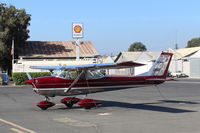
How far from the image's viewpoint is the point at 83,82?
16422 mm

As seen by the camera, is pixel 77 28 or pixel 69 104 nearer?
pixel 69 104

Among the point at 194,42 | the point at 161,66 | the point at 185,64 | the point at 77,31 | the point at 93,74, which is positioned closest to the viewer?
the point at 93,74

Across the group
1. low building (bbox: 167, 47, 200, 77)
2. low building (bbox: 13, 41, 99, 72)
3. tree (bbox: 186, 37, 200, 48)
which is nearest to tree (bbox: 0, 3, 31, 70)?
low building (bbox: 13, 41, 99, 72)

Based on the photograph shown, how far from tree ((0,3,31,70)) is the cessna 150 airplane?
109ft

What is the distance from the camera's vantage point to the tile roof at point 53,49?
54188 millimetres

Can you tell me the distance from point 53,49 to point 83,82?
4074 cm

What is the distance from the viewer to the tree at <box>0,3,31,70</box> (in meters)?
49.1

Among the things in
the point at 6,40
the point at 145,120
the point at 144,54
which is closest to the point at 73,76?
the point at 145,120

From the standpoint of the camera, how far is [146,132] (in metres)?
9.62

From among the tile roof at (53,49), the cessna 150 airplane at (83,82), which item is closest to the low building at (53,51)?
the tile roof at (53,49)

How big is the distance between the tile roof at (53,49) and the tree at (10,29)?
2.26 metres

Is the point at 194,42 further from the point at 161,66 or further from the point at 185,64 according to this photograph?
the point at 161,66

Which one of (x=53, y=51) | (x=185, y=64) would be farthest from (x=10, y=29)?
(x=185, y=64)

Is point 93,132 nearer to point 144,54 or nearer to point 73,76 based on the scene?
point 73,76
